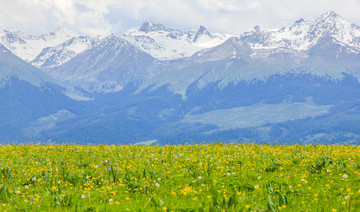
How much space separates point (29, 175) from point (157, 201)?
6.85 meters

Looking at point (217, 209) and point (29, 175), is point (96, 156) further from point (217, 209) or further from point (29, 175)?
point (217, 209)

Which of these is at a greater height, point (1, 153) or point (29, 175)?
point (1, 153)

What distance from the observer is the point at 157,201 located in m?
7.44

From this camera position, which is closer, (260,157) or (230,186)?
(230,186)

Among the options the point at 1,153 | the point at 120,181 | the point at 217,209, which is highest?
the point at 1,153

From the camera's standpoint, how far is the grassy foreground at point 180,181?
25.7ft

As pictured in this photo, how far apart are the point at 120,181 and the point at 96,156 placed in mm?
5429

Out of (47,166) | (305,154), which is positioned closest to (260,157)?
(305,154)

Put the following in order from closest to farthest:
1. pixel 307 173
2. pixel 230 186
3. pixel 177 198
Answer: pixel 177 198 < pixel 230 186 < pixel 307 173

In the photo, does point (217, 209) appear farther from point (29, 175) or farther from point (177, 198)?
point (29, 175)

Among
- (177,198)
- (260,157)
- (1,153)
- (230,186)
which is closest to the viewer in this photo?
(177,198)

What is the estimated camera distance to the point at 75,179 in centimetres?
1177

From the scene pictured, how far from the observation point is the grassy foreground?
7824 mm

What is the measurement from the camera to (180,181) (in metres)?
11.1
